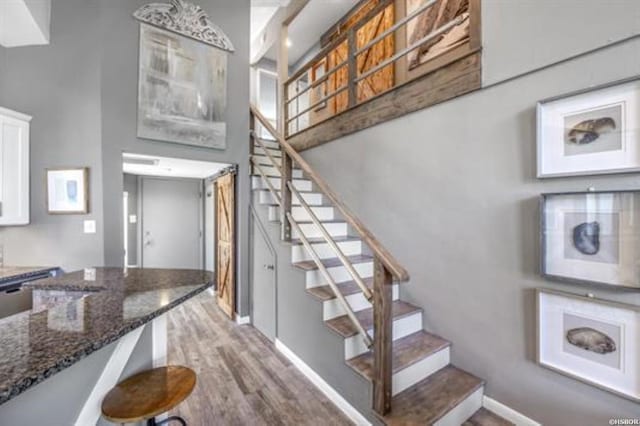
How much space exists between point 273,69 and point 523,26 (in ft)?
18.3

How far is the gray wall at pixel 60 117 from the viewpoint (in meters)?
2.69

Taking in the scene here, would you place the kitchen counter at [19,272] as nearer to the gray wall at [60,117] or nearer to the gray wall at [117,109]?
the gray wall at [60,117]

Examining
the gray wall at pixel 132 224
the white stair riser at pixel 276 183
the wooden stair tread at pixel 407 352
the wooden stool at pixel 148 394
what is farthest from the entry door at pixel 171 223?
the wooden stair tread at pixel 407 352

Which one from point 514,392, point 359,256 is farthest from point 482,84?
point 514,392

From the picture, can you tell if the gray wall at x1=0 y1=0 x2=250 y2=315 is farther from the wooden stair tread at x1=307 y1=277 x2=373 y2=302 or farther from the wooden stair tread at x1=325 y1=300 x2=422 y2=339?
the wooden stair tread at x1=325 y1=300 x2=422 y2=339

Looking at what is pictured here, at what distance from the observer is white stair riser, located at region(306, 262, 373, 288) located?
2.45 meters

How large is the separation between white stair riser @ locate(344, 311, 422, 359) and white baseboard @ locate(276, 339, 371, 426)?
36 centimetres

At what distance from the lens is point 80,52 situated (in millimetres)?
2721

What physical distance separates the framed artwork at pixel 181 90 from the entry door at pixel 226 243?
2.30 ft

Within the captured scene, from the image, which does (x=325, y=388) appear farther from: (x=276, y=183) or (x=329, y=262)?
(x=276, y=183)

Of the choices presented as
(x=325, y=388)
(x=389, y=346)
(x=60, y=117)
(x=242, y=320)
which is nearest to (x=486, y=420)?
(x=389, y=346)

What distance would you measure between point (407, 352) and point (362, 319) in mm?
387

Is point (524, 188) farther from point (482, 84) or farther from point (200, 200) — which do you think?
point (200, 200)

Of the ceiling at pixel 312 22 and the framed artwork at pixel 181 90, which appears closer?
the framed artwork at pixel 181 90
